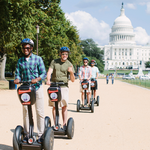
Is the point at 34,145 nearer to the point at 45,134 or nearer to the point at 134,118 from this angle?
the point at 45,134

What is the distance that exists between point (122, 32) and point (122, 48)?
→ 10.8m

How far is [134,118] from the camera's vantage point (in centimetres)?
781

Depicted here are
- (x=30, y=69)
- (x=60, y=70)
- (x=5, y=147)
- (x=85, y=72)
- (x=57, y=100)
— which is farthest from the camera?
(x=85, y=72)

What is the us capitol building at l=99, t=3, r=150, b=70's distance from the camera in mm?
164875

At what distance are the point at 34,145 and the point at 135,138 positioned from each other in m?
2.29

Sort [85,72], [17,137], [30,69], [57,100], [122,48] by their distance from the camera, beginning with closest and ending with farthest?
[17,137], [30,69], [57,100], [85,72], [122,48]

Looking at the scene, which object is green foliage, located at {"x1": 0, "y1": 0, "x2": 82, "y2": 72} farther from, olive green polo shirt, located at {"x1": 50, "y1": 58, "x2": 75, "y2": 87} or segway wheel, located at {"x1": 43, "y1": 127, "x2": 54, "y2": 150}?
segway wheel, located at {"x1": 43, "y1": 127, "x2": 54, "y2": 150}

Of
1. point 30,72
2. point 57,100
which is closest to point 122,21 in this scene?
point 57,100

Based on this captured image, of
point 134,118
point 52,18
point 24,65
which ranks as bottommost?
point 134,118

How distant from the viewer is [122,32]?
164 metres

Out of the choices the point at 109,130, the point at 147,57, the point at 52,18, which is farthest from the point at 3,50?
the point at 147,57

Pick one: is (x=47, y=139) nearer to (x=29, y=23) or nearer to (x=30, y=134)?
(x=30, y=134)

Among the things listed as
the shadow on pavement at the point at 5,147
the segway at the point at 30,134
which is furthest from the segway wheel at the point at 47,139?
the shadow on pavement at the point at 5,147

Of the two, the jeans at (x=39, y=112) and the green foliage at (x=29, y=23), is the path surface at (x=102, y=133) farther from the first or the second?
the green foliage at (x=29, y=23)
